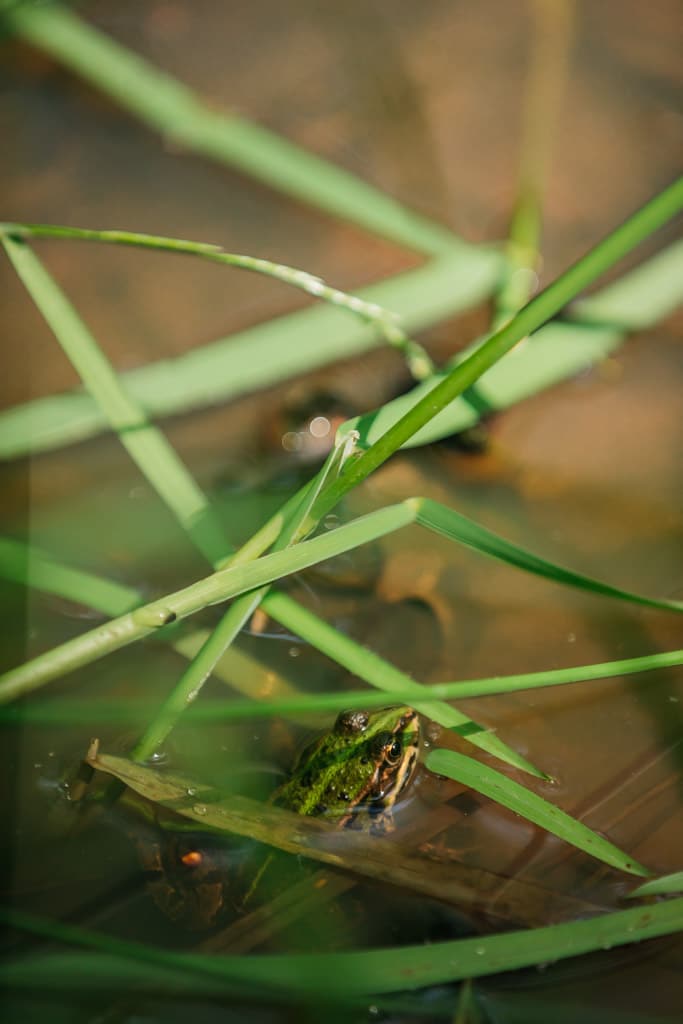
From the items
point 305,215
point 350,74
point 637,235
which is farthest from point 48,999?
point 350,74

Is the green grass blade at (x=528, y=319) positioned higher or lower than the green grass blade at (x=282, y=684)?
higher

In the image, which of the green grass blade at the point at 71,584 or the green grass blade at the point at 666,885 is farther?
the green grass blade at the point at 71,584

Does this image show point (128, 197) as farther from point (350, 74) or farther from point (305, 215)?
point (350, 74)

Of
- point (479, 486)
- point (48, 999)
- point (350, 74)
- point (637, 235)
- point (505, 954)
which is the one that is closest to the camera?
point (637, 235)

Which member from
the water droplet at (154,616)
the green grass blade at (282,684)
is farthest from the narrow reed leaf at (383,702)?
the water droplet at (154,616)

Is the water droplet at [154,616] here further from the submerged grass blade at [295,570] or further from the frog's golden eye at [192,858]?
the frog's golden eye at [192,858]

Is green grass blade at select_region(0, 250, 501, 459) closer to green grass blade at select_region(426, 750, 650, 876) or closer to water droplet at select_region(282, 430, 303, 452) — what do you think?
water droplet at select_region(282, 430, 303, 452)
